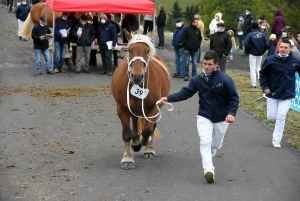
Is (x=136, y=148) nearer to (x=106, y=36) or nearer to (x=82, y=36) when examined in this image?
(x=82, y=36)

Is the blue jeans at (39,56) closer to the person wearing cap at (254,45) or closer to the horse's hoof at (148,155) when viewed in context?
the person wearing cap at (254,45)

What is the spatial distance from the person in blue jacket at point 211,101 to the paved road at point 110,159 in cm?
50

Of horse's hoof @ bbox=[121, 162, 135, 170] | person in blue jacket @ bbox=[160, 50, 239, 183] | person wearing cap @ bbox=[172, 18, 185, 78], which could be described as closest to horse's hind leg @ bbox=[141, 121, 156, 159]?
horse's hoof @ bbox=[121, 162, 135, 170]

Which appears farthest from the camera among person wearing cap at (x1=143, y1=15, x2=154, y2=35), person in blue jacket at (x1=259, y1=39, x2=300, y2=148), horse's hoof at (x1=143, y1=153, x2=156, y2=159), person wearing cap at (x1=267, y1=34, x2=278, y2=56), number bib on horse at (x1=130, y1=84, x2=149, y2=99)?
person wearing cap at (x1=143, y1=15, x2=154, y2=35)

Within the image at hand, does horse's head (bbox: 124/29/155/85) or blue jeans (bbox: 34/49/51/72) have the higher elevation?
horse's head (bbox: 124/29/155/85)

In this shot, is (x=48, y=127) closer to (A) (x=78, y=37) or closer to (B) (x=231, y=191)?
(B) (x=231, y=191)

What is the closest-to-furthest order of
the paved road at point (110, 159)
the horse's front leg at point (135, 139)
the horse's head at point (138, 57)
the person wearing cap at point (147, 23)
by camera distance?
1. the paved road at point (110, 159)
2. the horse's head at point (138, 57)
3. the horse's front leg at point (135, 139)
4. the person wearing cap at point (147, 23)

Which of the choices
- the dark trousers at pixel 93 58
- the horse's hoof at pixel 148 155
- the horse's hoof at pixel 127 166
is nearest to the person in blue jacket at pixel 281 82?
the horse's hoof at pixel 148 155

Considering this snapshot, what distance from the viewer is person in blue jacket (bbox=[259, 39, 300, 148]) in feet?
35.8

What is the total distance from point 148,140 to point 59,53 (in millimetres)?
11950

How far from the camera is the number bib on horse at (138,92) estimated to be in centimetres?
912

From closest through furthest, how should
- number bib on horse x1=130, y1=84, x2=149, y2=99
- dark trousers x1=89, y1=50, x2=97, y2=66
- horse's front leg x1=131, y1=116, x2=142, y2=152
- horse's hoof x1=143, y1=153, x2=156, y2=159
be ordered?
number bib on horse x1=130, y1=84, x2=149, y2=99 < horse's front leg x1=131, y1=116, x2=142, y2=152 < horse's hoof x1=143, y1=153, x2=156, y2=159 < dark trousers x1=89, y1=50, x2=97, y2=66

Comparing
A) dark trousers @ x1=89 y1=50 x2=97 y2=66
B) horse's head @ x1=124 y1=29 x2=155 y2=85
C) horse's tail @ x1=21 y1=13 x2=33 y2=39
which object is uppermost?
horse's head @ x1=124 y1=29 x2=155 y2=85

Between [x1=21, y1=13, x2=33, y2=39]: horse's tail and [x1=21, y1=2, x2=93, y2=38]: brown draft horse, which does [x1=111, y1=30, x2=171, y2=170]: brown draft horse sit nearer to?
[x1=21, y1=2, x2=93, y2=38]: brown draft horse
